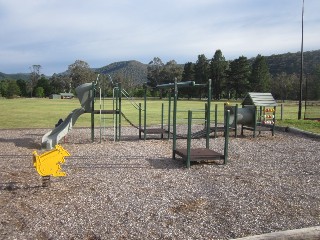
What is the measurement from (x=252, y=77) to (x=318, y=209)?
7274 centimetres

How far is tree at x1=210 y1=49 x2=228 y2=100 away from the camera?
78.8 meters

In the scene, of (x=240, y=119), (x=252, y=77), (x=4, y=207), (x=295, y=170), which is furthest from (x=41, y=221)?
(x=252, y=77)

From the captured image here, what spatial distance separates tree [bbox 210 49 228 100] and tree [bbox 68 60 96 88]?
41791 millimetres

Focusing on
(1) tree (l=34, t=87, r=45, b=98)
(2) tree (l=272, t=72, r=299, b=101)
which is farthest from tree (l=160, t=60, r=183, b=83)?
(1) tree (l=34, t=87, r=45, b=98)

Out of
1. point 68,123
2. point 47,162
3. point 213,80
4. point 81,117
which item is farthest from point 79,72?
point 47,162

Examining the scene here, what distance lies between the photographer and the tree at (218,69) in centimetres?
7881

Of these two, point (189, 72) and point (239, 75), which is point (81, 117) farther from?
point (189, 72)

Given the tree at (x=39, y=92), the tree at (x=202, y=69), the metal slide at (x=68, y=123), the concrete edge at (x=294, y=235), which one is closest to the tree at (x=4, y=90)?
the tree at (x=39, y=92)

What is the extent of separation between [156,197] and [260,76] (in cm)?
7202

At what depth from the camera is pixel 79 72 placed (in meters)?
109

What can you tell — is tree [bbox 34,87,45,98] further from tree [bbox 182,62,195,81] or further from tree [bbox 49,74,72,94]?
tree [bbox 182,62,195,81]

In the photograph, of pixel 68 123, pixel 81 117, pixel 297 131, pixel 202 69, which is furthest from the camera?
pixel 202 69

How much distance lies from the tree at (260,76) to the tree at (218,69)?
6826mm

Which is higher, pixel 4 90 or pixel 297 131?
pixel 4 90
